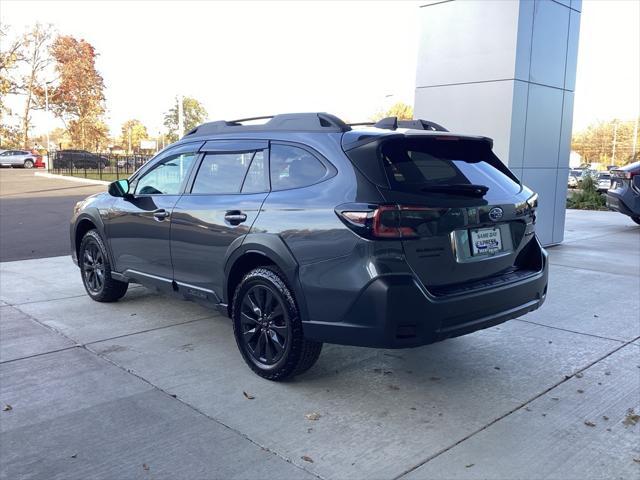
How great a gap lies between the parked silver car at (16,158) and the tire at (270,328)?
49.1 m

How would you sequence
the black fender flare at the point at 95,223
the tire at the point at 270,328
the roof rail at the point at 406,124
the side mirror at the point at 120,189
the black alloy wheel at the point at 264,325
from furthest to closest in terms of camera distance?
1. the black fender flare at the point at 95,223
2. the side mirror at the point at 120,189
3. the roof rail at the point at 406,124
4. the black alloy wheel at the point at 264,325
5. the tire at the point at 270,328

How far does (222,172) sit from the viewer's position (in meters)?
4.45

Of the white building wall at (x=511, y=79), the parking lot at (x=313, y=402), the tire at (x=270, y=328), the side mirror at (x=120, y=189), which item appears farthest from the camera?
the white building wall at (x=511, y=79)

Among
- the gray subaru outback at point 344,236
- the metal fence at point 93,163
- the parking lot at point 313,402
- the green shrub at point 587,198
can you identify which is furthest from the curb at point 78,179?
the gray subaru outback at point 344,236

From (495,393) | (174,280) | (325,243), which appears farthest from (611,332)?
(174,280)

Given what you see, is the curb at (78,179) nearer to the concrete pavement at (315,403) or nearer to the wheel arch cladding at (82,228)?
the wheel arch cladding at (82,228)

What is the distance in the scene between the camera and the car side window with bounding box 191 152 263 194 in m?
4.29

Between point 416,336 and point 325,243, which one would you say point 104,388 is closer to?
point 325,243

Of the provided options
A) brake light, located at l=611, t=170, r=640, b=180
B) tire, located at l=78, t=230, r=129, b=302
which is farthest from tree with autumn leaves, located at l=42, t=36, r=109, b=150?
tire, located at l=78, t=230, r=129, b=302

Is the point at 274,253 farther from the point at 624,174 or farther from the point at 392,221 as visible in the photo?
the point at 624,174

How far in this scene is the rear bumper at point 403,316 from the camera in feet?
10.6

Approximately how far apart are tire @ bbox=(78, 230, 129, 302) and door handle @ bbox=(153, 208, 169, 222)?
114 centimetres

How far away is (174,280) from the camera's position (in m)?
4.83

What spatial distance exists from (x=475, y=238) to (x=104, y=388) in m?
2.61
